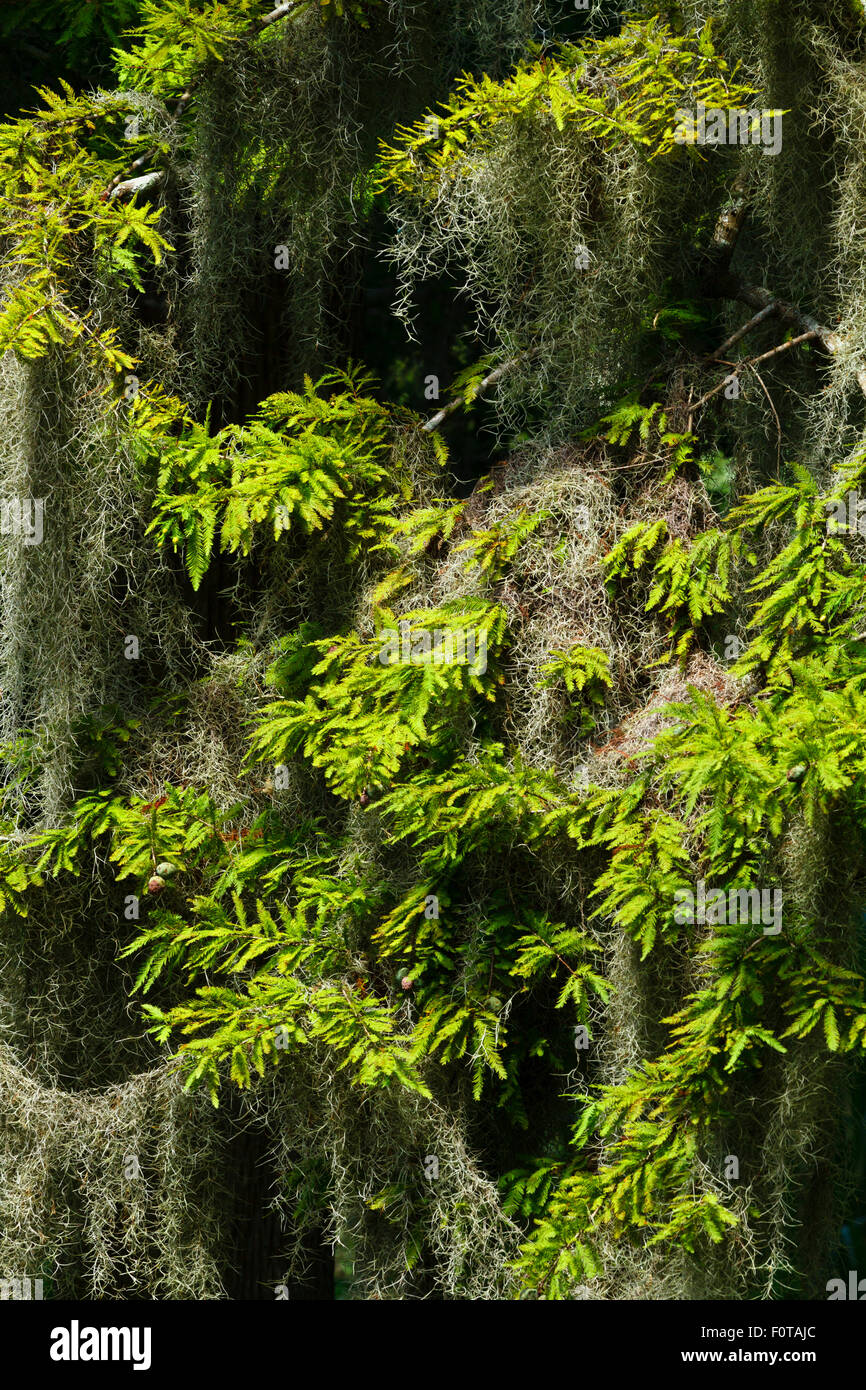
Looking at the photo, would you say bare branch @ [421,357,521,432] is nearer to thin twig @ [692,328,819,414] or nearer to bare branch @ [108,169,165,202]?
thin twig @ [692,328,819,414]

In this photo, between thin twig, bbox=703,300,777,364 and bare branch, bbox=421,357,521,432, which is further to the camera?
bare branch, bbox=421,357,521,432

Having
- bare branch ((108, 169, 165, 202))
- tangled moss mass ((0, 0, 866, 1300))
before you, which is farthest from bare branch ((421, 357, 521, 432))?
bare branch ((108, 169, 165, 202))

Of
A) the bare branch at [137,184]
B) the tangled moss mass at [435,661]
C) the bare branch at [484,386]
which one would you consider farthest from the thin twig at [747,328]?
the bare branch at [137,184]

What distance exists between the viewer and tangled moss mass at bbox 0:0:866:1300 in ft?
13.8

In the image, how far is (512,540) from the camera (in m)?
4.57

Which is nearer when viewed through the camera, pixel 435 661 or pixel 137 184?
pixel 435 661

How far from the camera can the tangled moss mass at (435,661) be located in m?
4.20

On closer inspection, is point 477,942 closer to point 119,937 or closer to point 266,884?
point 266,884

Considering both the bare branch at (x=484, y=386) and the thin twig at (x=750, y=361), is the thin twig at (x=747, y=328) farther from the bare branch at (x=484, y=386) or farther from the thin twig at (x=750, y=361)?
the bare branch at (x=484, y=386)

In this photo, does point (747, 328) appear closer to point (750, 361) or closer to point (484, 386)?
point (750, 361)

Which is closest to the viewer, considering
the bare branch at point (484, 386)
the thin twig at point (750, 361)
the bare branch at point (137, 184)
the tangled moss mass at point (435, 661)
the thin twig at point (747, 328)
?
the tangled moss mass at point (435, 661)

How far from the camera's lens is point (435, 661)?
4.38m

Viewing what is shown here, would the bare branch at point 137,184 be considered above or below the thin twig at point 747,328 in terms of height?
above

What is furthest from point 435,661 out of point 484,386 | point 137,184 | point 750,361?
point 137,184
